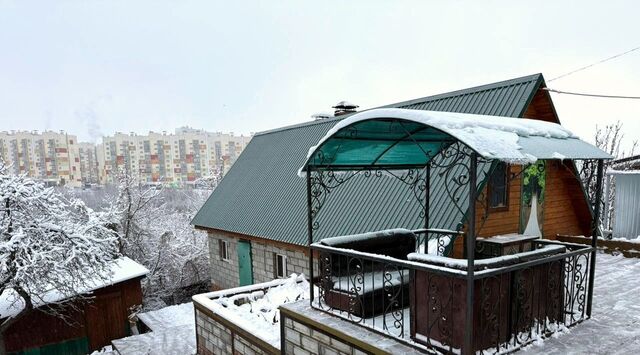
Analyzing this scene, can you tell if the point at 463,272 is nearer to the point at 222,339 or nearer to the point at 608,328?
the point at 608,328

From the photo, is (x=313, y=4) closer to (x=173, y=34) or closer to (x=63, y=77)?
(x=173, y=34)

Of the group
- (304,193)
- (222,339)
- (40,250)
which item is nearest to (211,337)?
(222,339)

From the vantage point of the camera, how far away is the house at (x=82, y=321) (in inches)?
406

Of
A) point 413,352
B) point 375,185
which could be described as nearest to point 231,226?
point 375,185

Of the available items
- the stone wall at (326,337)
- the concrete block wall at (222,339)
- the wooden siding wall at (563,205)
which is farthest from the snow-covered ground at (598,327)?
the wooden siding wall at (563,205)

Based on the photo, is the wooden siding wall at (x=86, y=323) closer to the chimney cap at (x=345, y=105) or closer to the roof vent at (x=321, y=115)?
the roof vent at (x=321, y=115)

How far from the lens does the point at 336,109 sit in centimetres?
1528

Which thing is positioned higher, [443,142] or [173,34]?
[173,34]

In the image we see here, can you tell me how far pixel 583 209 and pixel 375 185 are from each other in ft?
17.8

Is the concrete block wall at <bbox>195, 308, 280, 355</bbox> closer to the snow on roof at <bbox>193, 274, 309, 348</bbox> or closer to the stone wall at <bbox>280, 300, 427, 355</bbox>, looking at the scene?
the snow on roof at <bbox>193, 274, 309, 348</bbox>

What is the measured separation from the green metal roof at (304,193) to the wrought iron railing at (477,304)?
284 centimetres

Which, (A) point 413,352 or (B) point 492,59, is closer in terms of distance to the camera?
(A) point 413,352

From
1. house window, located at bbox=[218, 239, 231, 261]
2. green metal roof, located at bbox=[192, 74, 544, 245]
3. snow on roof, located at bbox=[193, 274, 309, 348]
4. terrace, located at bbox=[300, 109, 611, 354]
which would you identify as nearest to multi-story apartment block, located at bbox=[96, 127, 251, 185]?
green metal roof, located at bbox=[192, 74, 544, 245]

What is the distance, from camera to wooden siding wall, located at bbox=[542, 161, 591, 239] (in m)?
8.70
